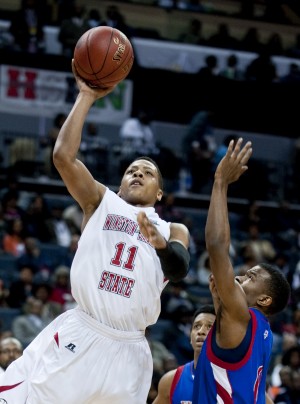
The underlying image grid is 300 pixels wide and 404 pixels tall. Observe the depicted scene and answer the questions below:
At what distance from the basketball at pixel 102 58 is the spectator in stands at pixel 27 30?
11335mm

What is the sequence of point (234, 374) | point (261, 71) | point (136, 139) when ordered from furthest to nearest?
point (261, 71)
point (136, 139)
point (234, 374)

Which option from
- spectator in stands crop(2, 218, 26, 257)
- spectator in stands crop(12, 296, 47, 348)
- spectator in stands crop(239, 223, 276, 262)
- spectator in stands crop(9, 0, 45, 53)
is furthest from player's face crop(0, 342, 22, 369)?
spectator in stands crop(9, 0, 45, 53)

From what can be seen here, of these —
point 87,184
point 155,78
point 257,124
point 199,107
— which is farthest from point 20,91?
point 87,184

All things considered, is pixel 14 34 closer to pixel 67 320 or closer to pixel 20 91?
pixel 20 91

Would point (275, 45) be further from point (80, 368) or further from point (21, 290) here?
point (80, 368)

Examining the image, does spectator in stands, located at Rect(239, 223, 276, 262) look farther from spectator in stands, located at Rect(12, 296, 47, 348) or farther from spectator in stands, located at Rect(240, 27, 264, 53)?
spectator in stands, located at Rect(240, 27, 264, 53)

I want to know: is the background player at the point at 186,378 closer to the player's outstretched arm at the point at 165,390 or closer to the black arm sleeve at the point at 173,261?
the player's outstretched arm at the point at 165,390

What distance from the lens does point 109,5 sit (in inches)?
782

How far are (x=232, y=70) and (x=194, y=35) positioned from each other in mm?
1380

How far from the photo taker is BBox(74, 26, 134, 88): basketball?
579 cm

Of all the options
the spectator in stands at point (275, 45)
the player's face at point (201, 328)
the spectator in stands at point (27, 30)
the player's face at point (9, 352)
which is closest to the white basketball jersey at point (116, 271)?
the player's face at point (201, 328)

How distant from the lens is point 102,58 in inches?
228

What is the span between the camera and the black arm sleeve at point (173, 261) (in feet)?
18.0

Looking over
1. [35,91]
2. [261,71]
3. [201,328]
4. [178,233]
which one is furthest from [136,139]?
[178,233]
